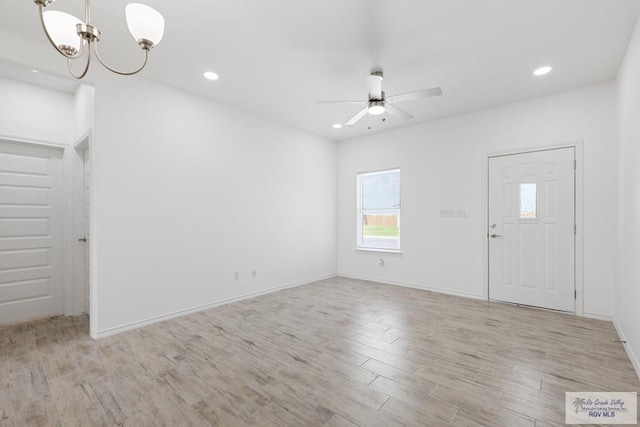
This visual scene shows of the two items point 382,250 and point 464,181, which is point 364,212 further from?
point 464,181

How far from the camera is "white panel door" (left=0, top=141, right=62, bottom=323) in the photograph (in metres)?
3.45

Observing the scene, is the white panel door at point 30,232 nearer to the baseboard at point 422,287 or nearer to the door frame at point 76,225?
the door frame at point 76,225

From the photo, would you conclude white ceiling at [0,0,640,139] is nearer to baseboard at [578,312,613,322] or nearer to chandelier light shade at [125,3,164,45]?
chandelier light shade at [125,3,164,45]

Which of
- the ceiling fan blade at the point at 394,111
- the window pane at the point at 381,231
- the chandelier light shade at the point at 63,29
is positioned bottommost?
the window pane at the point at 381,231

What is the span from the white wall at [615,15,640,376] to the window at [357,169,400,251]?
2.96 meters

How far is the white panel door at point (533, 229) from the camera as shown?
12.3 ft

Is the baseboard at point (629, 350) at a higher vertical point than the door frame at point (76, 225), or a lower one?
lower

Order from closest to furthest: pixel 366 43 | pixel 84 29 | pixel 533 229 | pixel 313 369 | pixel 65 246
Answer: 1. pixel 84 29
2. pixel 313 369
3. pixel 366 43
4. pixel 65 246
5. pixel 533 229

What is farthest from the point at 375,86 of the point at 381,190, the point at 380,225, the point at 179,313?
the point at 179,313

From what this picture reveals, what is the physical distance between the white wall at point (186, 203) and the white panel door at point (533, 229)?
3135 millimetres

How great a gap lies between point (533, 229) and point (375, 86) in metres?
2.96

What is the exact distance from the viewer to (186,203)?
376 cm

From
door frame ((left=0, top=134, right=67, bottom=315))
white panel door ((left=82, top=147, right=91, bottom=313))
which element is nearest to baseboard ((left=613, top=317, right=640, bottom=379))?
white panel door ((left=82, top=147, right=91, bottom=313))

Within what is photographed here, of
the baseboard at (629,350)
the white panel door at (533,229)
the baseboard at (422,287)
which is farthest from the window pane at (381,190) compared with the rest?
the baseboard at (629,350)
